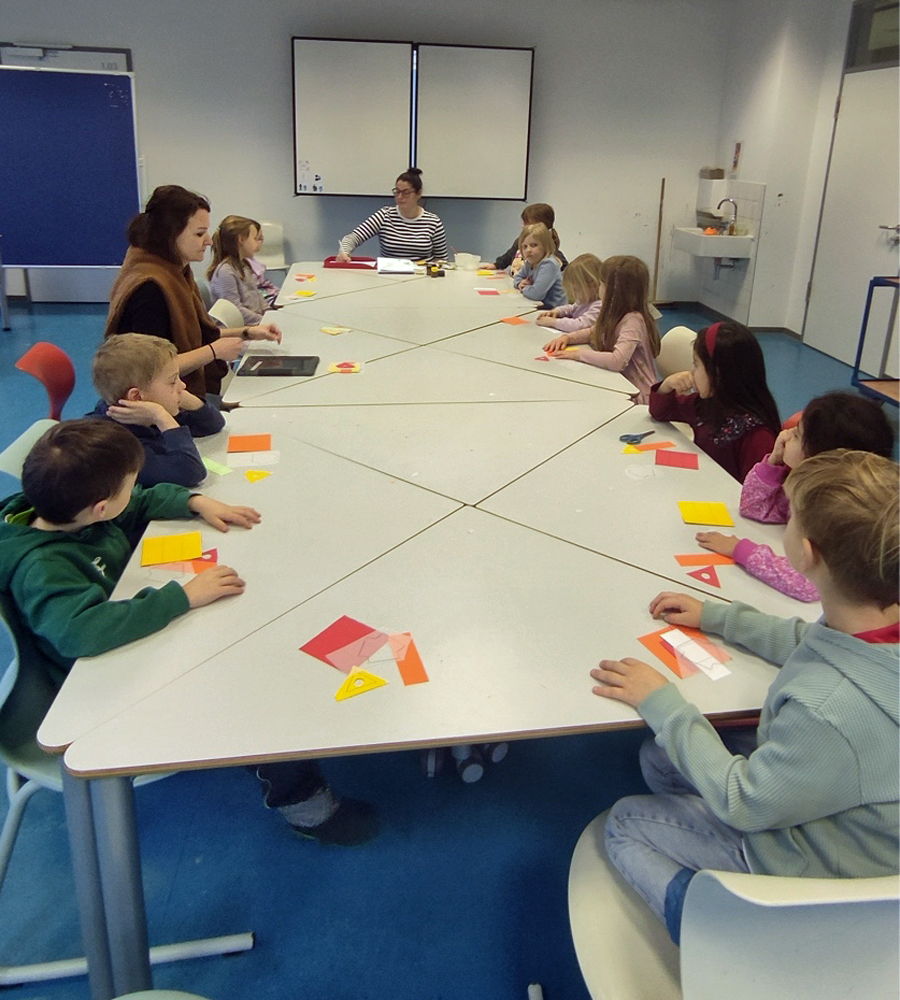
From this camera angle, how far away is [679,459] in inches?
84.0

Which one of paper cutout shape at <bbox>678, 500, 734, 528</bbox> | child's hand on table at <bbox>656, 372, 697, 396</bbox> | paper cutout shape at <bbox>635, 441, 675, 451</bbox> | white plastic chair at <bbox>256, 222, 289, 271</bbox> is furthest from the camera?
white plastic chair at <bbox>256, 222, 289, 271</bbox>

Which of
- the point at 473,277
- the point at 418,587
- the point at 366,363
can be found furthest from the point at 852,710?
the point at 473,277

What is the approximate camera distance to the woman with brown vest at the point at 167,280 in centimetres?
247

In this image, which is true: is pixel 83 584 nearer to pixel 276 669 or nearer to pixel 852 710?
pixel 276 669

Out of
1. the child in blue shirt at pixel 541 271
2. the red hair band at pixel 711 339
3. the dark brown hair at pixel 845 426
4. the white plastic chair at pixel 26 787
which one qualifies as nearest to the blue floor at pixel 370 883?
the white plastic chair at pixel 26 787

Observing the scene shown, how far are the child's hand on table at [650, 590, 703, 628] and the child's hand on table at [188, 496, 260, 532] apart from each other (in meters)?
0.85

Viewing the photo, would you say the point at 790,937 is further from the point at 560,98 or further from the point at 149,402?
the point at 560,98

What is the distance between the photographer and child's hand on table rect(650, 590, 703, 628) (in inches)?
55.1

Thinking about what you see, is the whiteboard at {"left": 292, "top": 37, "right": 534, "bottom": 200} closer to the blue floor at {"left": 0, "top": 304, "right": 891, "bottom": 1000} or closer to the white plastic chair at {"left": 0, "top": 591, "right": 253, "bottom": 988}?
the blue floor at {"left": 0, "top": 304, "right": 891, "bottom": 1000}

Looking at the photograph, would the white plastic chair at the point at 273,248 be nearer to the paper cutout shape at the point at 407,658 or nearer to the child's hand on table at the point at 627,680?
the paper cutout shape at the point at 407,658

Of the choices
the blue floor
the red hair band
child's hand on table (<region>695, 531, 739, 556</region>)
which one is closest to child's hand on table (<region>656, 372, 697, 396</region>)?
the red hair band

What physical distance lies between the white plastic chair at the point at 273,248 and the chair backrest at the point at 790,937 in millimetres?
6762

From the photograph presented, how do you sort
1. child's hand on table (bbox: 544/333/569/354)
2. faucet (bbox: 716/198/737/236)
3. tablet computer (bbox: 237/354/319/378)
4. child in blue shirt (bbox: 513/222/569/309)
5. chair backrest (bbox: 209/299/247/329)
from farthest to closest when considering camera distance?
faucet (bbox: 716/198/737/236), child in blue shirt (bbox: 513/222/569/309), chair backrest (bbox: 209/299/247/329), child's hand on table (bbox: 544/333/569/354), tablet computer (bbox: 237/354/319/378)

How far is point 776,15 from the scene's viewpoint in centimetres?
606
